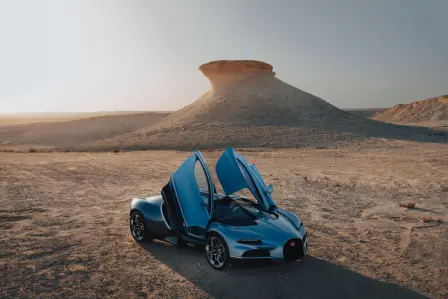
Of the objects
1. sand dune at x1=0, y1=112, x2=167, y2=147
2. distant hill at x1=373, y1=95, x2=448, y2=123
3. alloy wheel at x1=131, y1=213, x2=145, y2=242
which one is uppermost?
distant hill at x1=373, y1=95, x2=448, y2=123

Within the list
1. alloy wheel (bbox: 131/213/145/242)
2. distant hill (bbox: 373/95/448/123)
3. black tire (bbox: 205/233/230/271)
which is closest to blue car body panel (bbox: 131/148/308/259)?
black tire (bbox: 205/233/230/271)

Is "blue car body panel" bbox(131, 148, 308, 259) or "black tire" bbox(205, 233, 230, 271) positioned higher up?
"blue car body panel" bbox(131, 148, 308, 259)

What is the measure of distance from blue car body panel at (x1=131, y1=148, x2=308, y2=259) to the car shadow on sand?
0.42 meters

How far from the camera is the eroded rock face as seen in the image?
59.2m

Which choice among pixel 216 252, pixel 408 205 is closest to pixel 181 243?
pixel 216 252

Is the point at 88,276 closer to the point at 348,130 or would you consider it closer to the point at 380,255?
the point at 380,255

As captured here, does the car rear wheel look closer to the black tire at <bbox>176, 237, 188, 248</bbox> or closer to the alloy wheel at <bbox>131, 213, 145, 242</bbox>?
the alloy wheel at <bbox>131, 213, 145, 242</bbox>

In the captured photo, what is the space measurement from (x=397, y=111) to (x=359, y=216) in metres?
107

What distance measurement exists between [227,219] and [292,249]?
4.02ft

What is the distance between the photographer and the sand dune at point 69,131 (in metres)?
53.0

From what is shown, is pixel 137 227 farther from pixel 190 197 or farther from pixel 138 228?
pixel 190 197

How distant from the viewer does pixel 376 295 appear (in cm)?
629

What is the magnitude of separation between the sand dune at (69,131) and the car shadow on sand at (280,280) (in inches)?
1838

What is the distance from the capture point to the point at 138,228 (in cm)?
868
